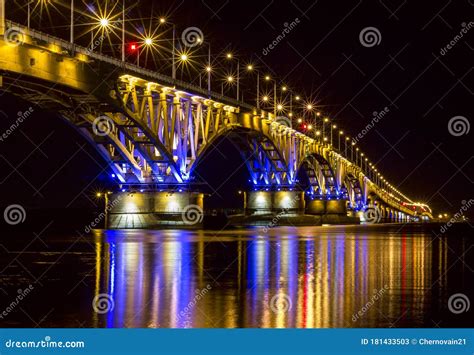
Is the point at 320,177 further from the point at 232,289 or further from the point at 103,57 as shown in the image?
the point at 232,289

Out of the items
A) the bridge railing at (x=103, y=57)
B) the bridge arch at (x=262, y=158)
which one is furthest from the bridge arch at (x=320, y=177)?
the bridge railing at (x=103, y=57)

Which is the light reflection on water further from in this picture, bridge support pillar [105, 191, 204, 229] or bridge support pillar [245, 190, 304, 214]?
bridge support pillar [245, 190, 304, 214]

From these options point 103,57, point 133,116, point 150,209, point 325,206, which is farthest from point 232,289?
point 325,206

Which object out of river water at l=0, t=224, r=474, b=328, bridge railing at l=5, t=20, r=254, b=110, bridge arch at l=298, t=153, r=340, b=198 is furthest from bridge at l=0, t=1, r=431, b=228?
bridge arch at l=298, t=153, r=340, b=198

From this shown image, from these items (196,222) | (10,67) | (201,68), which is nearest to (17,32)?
(10,67)

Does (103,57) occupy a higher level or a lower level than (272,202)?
higher

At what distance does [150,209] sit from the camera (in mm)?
65312

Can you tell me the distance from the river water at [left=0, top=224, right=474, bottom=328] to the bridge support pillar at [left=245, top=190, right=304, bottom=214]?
71540mm

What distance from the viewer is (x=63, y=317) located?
47.5 ft

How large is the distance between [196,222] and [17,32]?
27531 mm

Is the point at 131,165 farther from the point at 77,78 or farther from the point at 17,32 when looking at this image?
the point at 17,32

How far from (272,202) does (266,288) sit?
85050 millimetres

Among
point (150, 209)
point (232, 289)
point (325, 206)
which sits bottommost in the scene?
point (232, 289)

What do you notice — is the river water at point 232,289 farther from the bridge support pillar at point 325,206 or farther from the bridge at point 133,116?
the bridge support pillar at point 325,206
